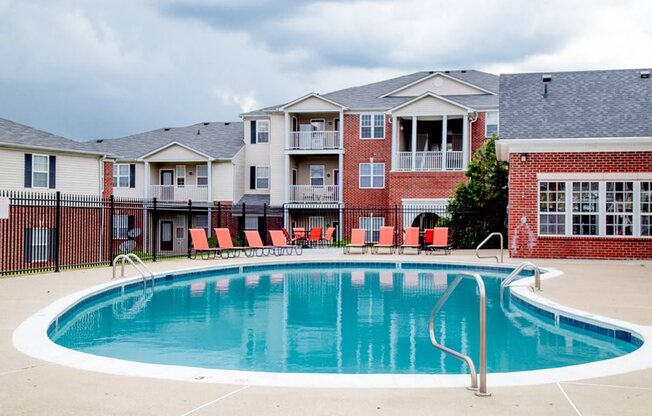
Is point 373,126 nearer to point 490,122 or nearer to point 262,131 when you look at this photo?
point 490,122

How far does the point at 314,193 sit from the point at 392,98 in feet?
21.9

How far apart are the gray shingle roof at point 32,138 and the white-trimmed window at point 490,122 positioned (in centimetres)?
1865

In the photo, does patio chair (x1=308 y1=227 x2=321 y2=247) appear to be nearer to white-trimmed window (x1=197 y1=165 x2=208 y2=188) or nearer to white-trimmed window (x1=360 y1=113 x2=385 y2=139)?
white-trimmed window (x1=360 y1=113 x2=385 y2=139)

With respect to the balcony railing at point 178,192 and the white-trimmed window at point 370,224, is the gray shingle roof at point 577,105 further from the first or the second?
the balcony railing at point 178,192

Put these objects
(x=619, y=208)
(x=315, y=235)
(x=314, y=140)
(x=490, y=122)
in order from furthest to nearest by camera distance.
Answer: (x=314, y=140) < (x=490, y=122) < (x=315, y=235) < (x=619, y=208)

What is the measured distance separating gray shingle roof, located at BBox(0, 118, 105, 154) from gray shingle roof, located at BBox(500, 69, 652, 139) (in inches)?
711

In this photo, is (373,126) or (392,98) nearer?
(373,126)

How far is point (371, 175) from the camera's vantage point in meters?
33.6

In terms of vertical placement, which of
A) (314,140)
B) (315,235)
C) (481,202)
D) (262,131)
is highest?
(262,131)

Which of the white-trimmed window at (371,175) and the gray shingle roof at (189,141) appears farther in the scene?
the gray shingle roof at (189,141)

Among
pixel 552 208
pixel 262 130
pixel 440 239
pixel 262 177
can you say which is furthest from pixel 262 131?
pixel 552 208

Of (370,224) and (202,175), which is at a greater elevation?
(202,175)

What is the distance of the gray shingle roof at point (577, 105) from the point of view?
61.9 feet

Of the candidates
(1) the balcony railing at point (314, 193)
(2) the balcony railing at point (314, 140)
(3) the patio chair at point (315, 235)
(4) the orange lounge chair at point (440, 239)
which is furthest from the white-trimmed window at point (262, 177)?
(4) the orange lounge chair at point (440, 239)
